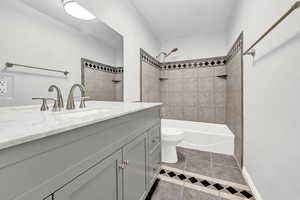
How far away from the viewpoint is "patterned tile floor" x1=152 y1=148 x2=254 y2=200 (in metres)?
1.19

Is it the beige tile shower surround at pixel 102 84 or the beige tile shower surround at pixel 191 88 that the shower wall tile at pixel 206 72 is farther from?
the beige tile shower surround at pixel 102 84

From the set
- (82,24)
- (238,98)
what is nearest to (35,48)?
(82,24)

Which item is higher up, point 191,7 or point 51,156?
point 191,7

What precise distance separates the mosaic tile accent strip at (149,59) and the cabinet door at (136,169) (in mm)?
1561

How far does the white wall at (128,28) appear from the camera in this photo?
56.1 inches

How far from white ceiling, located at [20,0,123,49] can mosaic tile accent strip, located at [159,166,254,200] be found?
164 centimetres

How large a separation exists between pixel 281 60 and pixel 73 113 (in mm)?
1394

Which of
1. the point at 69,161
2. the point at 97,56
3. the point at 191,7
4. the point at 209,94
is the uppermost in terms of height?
the point at 191,7

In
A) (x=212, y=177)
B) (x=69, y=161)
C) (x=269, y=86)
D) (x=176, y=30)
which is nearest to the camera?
(x=69, y=161)

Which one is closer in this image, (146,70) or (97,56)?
(97,56)

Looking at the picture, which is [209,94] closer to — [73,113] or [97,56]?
[97,56]

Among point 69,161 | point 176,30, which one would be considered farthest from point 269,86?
point 176,30

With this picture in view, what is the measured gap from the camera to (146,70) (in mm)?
2387

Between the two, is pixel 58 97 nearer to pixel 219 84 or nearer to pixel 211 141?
pixel 211 141
